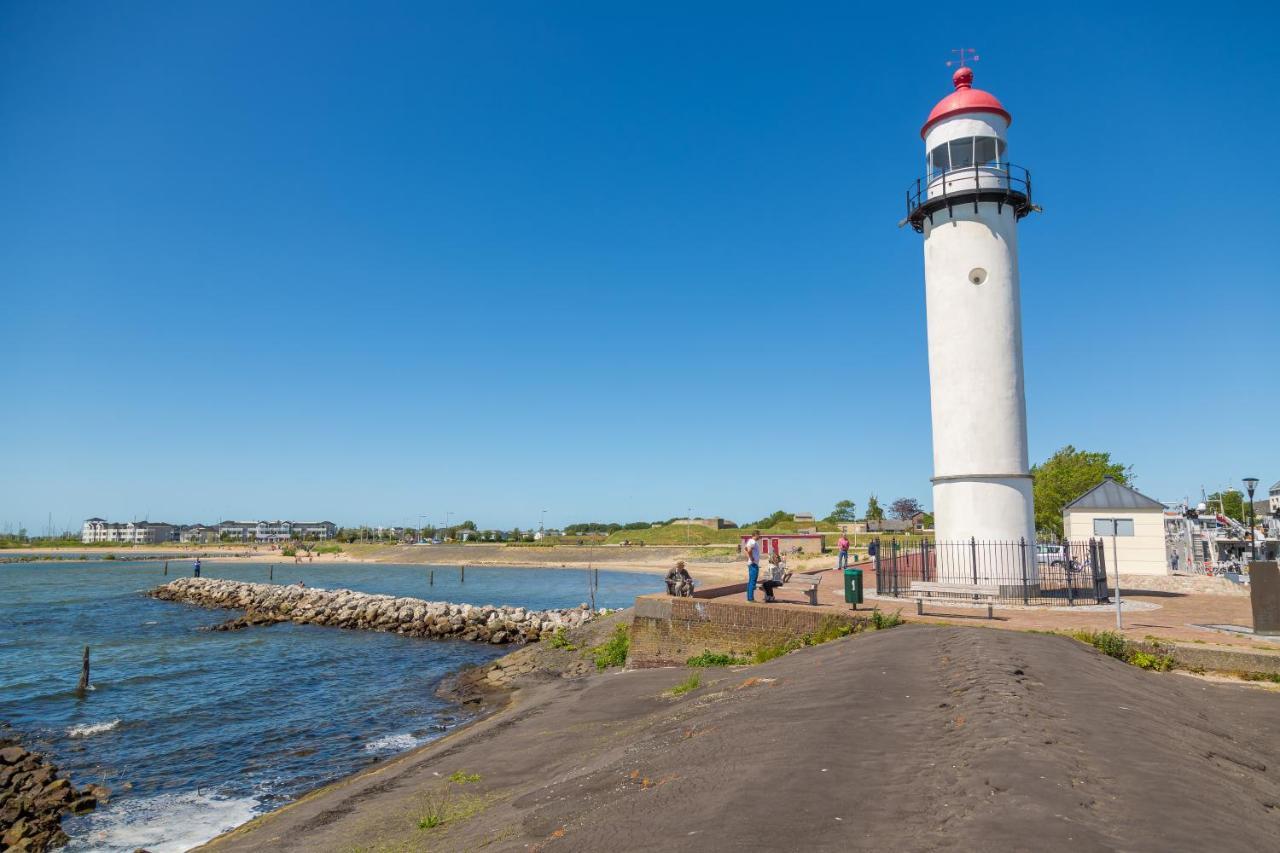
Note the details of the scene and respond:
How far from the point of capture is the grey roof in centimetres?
2827

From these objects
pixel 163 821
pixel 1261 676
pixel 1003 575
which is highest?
pixel 1003 575

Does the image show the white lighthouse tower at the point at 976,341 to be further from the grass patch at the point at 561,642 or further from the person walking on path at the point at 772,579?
the grass patch at the point at 561,642

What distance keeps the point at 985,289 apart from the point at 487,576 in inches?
2831

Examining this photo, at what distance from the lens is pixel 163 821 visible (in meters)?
13.1

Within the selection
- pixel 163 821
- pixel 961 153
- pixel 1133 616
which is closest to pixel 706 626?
pixel 1133 616

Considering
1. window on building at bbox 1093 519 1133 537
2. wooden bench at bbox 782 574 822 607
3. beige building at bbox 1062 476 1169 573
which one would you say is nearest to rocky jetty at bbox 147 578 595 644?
wooden bench at bbox 782 574 822 607

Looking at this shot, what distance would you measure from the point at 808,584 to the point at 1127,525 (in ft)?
52.3

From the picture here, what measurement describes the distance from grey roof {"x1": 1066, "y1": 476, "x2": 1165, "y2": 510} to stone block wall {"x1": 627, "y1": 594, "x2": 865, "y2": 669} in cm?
1735

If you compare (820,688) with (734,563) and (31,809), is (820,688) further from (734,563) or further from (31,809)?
(734,563)

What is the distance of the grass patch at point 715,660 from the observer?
56.5 feet

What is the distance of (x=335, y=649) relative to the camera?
106 feet

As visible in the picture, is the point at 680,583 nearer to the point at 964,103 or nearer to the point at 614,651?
the point at 614,651

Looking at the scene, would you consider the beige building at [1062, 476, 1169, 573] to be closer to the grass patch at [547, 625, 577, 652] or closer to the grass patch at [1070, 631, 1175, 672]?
the grass patch at [1070, 631, 1175, 672]

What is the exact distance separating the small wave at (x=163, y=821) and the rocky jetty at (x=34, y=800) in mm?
395
